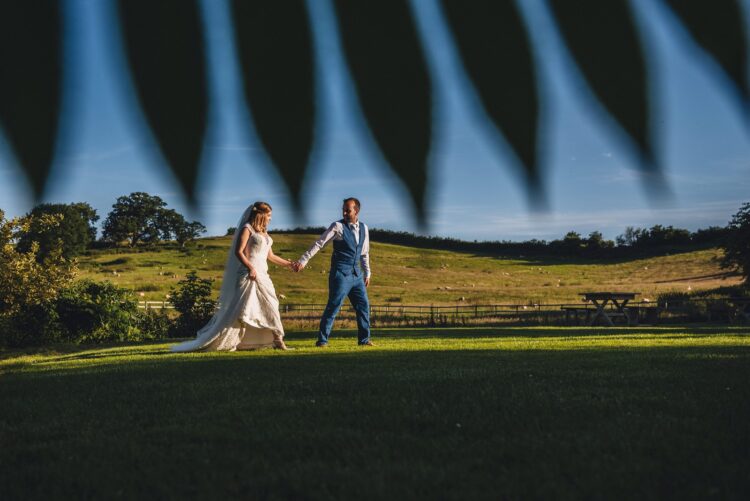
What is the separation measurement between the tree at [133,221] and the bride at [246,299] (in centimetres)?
703

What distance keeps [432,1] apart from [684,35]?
0.31 meters

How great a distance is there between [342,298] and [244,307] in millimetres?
1402

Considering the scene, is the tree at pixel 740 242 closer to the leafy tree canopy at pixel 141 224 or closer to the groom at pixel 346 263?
the groom at pixel 346 263

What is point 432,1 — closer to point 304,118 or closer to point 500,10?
point 500,10

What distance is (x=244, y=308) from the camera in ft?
26.6

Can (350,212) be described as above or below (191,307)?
above

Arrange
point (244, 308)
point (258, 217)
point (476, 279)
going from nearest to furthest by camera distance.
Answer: point (244, 308) → point (258, 217) → point (476, 279)

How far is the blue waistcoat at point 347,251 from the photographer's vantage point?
28.9ft

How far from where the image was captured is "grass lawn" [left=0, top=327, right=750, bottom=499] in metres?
2.11

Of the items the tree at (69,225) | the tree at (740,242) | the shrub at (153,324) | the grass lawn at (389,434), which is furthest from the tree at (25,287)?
the tree at (740,242)

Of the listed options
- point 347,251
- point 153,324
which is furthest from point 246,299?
point 153,324

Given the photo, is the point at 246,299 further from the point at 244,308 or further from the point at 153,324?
the point at 153,324

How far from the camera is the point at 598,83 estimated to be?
2.66 feet

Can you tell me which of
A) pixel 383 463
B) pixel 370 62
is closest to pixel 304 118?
pixel 370 62
